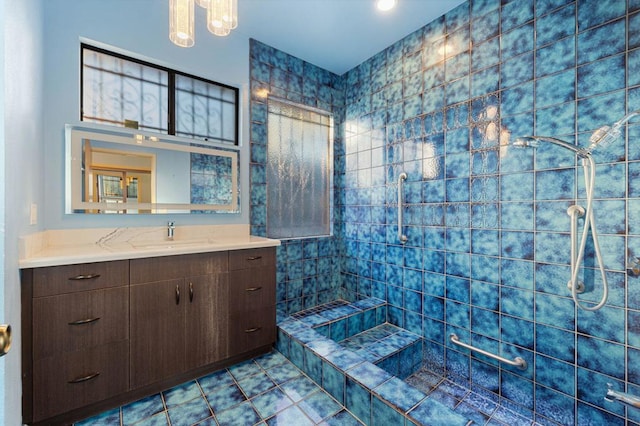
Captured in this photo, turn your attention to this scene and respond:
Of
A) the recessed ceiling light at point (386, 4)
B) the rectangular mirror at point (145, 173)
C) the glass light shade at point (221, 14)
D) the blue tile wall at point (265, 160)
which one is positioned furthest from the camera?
the blue tile wall at point (265, 160)

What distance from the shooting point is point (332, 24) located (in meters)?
2.37

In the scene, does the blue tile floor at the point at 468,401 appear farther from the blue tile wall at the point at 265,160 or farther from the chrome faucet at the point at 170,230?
the chrome faucet at the point at 170,230

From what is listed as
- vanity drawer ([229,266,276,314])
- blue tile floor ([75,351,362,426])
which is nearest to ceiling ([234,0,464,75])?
vanity drawer ([229,266,276,314])

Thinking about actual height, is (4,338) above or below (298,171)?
below

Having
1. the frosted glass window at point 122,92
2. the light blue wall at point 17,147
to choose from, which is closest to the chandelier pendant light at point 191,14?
the light blue wall at point 17,147

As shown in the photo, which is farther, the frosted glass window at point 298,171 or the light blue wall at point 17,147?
the frosted glass window at point 298,171

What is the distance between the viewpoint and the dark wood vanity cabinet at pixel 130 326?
4.42 feet

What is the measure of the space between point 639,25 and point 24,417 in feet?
11.7

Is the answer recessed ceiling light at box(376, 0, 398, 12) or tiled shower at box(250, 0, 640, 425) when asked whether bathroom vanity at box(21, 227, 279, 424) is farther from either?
recessed ceiling light at box(376, 0, 398, 12)

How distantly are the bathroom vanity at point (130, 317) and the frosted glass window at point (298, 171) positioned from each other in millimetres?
Result: 810

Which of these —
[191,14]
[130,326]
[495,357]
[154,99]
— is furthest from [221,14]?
[495,357]

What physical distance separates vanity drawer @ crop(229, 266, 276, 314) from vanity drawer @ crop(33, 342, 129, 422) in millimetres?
649

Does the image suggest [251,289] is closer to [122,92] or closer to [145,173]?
[145,173]

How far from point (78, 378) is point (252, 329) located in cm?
96
